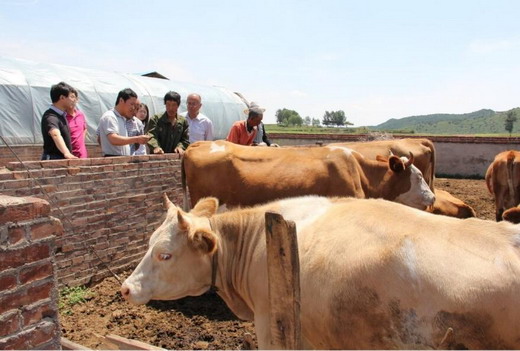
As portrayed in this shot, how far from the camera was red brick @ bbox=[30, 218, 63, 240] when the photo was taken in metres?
2.28

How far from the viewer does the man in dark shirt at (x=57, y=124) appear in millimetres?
5345

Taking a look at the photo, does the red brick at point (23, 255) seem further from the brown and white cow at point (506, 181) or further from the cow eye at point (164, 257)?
the brown and white cow at point (506, 181)

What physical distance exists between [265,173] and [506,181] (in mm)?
6981

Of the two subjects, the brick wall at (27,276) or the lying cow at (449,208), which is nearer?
the brick wall at (27,276)

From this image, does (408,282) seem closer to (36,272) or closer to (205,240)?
(205,240)

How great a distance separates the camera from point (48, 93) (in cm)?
1084

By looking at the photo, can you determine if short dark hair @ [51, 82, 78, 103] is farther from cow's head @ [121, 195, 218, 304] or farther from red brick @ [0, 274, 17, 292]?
red brick @ [0, 274, 17, 292]

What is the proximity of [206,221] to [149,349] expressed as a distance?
102 cm

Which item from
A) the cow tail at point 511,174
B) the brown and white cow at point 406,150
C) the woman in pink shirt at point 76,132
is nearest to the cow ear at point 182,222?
the woman in pink shirt at point 76,132

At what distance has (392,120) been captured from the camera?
199000mm

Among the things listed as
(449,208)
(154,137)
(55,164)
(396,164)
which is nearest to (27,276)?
(55,164)


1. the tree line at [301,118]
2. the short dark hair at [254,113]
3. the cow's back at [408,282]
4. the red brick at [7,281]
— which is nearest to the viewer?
the red brick at [7,281]

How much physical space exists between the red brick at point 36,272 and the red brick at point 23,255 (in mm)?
41

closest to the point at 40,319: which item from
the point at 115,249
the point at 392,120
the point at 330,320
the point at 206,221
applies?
the point at 206,221
